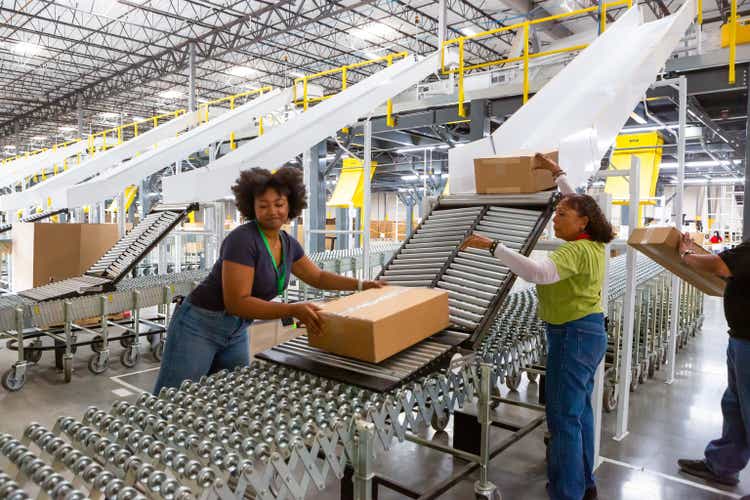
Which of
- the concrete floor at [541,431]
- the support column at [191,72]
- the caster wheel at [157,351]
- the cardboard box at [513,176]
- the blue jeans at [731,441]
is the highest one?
the support column at [191,72]

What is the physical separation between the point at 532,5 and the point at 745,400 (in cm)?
1086

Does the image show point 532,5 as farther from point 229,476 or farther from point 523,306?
point 229,476

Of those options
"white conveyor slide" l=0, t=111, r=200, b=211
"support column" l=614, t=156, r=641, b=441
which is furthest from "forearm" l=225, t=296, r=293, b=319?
"white conveyor slide" l=0, t=111, r=200, b=211

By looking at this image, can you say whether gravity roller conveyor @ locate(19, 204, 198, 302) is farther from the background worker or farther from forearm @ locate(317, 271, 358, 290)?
the background worker

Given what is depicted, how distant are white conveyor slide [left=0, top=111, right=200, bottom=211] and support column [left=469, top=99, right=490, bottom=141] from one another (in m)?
5.57

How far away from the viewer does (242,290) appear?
2.18 metres

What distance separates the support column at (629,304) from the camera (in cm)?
372

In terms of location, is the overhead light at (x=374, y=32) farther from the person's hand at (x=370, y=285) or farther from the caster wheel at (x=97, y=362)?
the person's hand at (x=370, y=285)

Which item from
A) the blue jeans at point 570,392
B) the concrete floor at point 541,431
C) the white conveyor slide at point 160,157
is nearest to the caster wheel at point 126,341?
the concrete floor at point 541,431

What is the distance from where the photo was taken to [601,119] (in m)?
4.38

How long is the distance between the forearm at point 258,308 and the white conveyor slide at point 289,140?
2951 millimetres

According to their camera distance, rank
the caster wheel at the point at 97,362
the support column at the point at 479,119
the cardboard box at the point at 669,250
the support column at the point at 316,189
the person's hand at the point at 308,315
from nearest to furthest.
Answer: the person's hand at the point at 308,315 → the cardboard box at the point at 669,250 → the caster wheel at the point at 97,362 → the support column at the point at 479,119 → the support column at the point at 316,189

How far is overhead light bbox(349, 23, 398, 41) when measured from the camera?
1577cm

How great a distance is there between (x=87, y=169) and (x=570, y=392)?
9.28 metres
